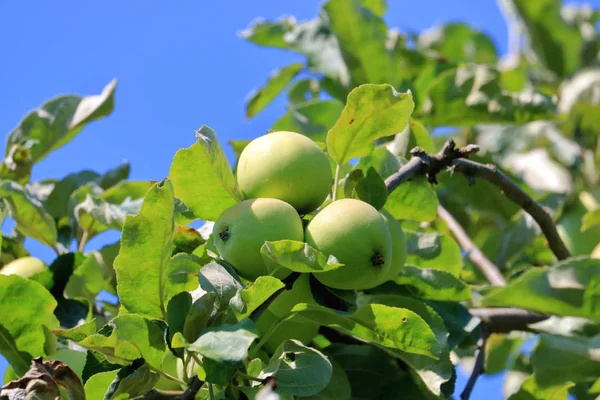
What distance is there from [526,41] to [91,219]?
2.45 m

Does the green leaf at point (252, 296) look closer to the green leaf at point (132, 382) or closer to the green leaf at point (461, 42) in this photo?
the green leaf at point (132, 382)

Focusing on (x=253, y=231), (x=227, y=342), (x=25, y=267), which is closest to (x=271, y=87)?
(x=25, y=267)

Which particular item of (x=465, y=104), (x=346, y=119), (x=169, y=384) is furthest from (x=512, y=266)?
(x=169, y=384)

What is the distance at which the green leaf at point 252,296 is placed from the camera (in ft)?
2.75

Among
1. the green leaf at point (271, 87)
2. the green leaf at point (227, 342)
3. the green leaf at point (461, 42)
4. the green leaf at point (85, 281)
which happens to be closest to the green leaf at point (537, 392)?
the green leaf at point (227, 342)

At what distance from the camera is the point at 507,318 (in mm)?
1428

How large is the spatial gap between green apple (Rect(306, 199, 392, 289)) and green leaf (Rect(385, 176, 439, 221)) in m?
0.25

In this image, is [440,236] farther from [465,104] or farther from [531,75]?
[531,75]

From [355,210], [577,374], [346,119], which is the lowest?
[577,374]

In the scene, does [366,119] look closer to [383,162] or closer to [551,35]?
[383,162]

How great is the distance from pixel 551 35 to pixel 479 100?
4.83 ft

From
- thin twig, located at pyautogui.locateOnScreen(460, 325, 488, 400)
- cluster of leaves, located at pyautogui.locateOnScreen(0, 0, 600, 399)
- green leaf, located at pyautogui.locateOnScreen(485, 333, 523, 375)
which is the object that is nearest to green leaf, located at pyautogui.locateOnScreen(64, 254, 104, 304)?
cluster of leaves, located at pyautogui.locateOnScreen(0, 0, 600, 399)

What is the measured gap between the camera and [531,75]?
132 inches

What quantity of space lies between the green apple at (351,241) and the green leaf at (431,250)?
37 centimetres
